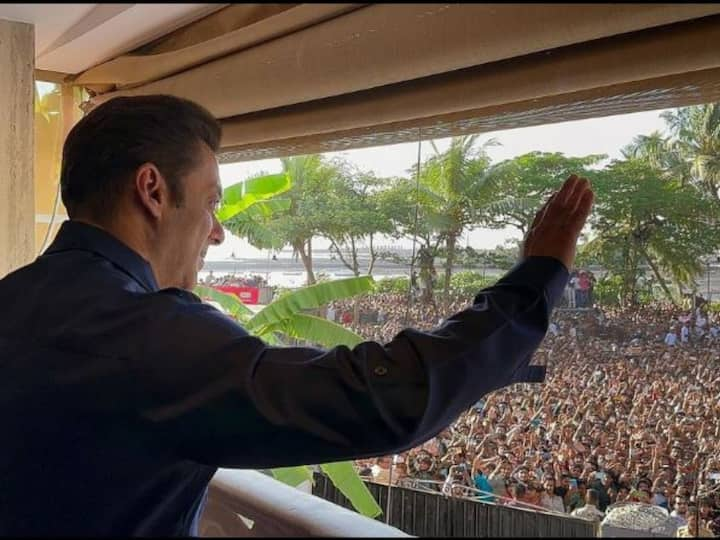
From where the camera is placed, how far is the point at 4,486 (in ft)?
2.64

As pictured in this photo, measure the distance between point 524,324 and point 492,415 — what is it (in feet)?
2.31

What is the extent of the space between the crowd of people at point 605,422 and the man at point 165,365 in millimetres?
461

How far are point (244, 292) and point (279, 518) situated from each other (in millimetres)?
1302

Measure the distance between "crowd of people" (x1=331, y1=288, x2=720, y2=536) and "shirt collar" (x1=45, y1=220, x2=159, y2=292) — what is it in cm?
55

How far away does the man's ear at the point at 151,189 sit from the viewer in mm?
850

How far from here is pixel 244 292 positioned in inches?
79.5

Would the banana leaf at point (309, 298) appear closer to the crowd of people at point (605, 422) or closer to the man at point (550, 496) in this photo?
the crowd of people at point (605, 422)

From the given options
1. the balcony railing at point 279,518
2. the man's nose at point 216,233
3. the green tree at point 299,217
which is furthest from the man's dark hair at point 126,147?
the green tree at point 299,217

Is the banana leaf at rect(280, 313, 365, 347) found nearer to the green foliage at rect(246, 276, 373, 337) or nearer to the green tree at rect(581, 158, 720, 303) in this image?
the green foliage at rect(246, 276, 373, 337)

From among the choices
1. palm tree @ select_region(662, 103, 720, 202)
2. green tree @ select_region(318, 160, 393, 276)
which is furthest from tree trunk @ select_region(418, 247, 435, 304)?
palm tree @ select_region(662, 103, 720, 202)

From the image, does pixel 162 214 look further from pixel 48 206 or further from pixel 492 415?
pixel 48 206

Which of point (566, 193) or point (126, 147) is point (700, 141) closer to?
point (566, 193)

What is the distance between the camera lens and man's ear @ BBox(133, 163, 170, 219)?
850mm

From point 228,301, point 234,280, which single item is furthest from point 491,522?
point 228,301
